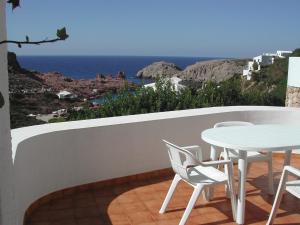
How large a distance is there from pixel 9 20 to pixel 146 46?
3082 centimetres

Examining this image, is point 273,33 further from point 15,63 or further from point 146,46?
point 15,63

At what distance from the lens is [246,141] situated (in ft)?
10.8

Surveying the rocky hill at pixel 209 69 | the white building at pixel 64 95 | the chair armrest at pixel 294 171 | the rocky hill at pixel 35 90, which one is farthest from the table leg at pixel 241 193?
the rocky hill at pixel 209 69

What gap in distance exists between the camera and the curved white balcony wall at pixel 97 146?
3.42m

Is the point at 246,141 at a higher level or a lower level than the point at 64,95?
higher

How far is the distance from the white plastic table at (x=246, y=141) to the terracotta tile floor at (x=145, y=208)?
1.16 ft

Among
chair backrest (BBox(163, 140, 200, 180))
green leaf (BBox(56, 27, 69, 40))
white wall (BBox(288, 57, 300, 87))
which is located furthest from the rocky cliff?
→ green leaf (BBox(56, 27, 69, 40))

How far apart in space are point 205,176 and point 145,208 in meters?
0.71

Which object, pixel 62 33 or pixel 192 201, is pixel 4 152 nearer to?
pixel 62 33

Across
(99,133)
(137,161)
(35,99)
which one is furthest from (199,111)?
(35,99)

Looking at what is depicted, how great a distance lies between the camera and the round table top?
125 inches

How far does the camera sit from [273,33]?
102 feet

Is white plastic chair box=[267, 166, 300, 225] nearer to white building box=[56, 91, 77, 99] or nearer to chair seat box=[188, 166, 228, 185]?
chair seat box=[188, 166, 228, 185]

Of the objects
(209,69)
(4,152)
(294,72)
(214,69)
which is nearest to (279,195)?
(4,152)
